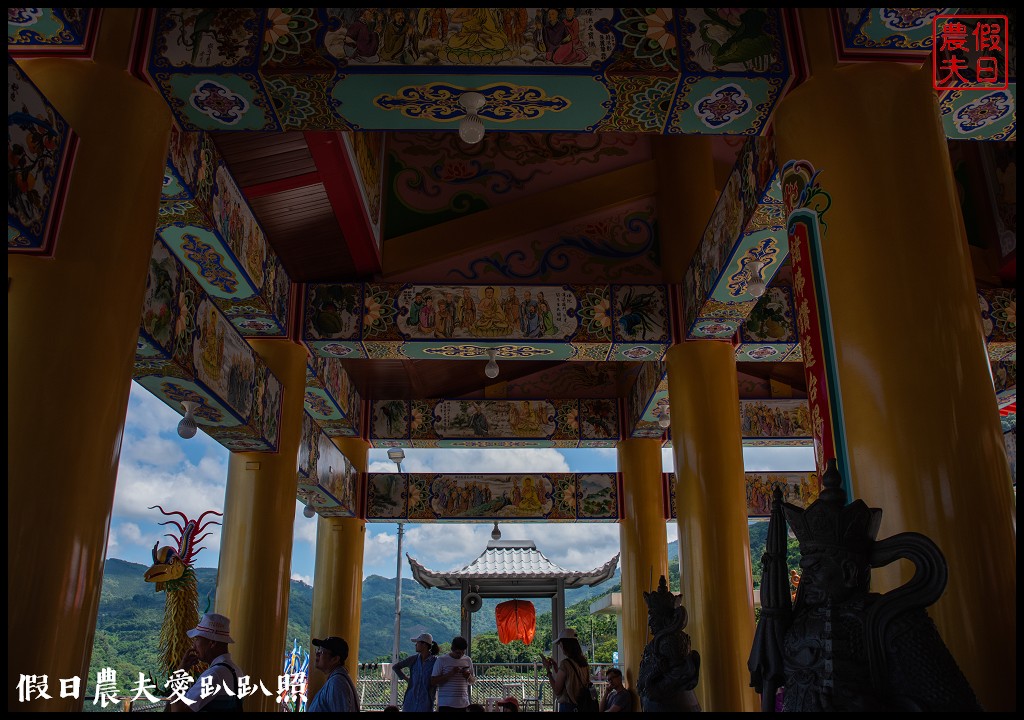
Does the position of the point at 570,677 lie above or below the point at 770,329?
below

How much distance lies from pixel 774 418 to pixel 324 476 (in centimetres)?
628

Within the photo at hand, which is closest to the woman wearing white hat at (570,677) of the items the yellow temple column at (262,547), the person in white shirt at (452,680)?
the person in white shirt at (452,680)

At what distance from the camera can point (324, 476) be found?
9078mm

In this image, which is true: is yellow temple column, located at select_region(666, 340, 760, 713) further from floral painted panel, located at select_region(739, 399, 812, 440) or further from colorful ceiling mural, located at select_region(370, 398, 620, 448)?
floral painted panel, located at select_region(739, 399, 812, 440)

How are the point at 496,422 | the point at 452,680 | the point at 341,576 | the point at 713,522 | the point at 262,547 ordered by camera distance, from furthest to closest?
the point at 496,422, the point at 341,576, the point at 262,547, the point at 713,522, the point at 452,680

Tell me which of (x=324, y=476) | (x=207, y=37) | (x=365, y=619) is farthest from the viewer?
(x=365, y=619)

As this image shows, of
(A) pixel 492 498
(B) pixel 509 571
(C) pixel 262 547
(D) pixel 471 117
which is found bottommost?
(C) pixel 262 547

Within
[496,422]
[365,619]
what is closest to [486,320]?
[496,422]

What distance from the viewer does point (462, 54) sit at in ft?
13.8

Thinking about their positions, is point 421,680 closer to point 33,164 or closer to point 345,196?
point 345,196

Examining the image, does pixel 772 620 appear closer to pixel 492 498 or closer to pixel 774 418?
pixel 492 498

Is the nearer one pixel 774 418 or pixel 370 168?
pixel 370 168

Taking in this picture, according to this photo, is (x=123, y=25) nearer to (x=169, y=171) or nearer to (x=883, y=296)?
(x=169, y=171)

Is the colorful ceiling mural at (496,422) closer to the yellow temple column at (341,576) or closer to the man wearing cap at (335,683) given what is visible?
the yellow temple column at (341,576)
